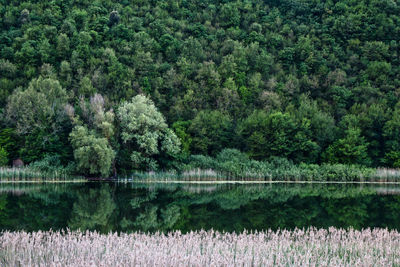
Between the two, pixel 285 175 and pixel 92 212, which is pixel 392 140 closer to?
pixel 285 175

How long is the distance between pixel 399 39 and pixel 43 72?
58554 mm

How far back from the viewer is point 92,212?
1922cm

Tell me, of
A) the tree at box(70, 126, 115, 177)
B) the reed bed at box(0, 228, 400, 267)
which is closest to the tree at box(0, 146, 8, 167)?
the tree at box(70, 126, 115, 177)

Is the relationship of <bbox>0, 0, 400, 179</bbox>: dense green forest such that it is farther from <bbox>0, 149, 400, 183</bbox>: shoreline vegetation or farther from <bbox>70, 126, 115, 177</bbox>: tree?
<bbox>0, 149, 400, 183</bbox>: shoreline vegetation

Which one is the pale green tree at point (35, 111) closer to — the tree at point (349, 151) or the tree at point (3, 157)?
the tree at point (3, 157)

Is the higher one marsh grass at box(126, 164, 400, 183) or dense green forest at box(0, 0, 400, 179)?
dense green forest at box(0, 0, 400, 179)

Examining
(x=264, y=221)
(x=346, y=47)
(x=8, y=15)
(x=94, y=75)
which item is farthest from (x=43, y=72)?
(x=264, y=221)

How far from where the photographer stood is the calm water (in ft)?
54.2

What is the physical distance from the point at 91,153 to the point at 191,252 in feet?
102

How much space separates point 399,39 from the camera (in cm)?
7769

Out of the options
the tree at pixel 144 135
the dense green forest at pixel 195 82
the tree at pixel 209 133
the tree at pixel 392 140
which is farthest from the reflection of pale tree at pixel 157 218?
the tree at pixel 392 140

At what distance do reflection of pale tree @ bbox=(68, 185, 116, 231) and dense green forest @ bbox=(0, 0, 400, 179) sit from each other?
16.6 meters

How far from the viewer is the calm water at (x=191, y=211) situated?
651 inches

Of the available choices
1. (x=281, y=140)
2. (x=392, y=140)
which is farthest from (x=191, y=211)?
(x=392, y=140)
